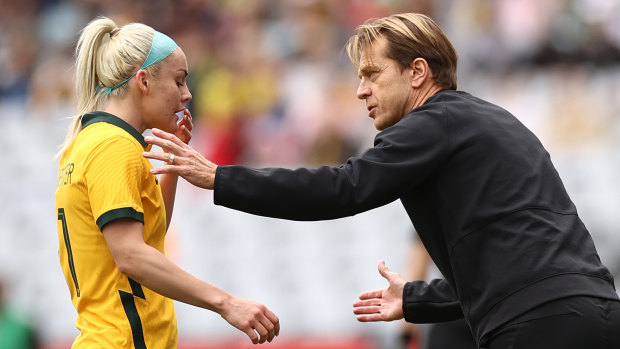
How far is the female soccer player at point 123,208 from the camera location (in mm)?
3814

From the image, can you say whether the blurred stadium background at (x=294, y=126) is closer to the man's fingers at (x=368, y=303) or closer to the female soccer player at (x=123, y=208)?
the man's fingers at (x=368, y=303)

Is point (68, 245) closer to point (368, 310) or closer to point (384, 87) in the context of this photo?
point (368, 310)

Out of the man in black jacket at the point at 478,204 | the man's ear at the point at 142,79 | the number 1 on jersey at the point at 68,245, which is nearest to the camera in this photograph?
the man in black jacket at the point at 478,204

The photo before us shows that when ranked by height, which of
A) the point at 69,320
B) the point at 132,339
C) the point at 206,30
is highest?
the point at 206,30

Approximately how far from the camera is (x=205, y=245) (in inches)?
397

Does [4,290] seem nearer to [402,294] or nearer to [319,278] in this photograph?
[319,278]

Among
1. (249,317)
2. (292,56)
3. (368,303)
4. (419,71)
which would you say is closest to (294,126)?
(292,56)

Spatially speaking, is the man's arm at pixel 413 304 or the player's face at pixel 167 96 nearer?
the player's face at pixel 167 96

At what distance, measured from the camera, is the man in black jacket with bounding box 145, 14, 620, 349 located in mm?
3609

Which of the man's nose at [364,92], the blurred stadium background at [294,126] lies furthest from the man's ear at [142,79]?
the blurred stadium background at [294,126]

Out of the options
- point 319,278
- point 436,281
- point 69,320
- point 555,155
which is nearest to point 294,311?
point 319,278

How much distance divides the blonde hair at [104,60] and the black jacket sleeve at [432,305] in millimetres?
1513

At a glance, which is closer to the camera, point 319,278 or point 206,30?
point 319,278

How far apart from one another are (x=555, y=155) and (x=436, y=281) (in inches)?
234
